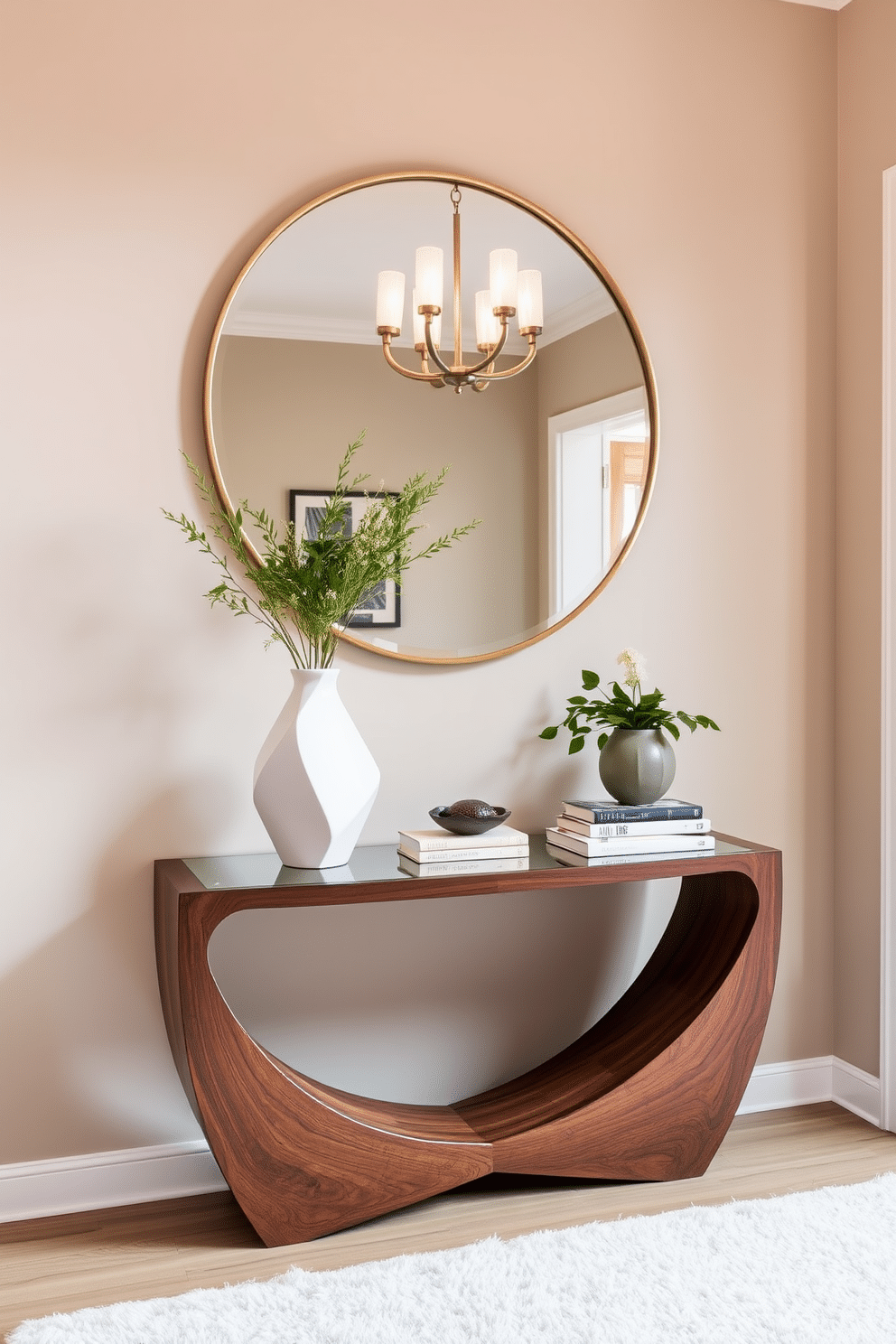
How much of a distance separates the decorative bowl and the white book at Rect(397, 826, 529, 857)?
0.02m

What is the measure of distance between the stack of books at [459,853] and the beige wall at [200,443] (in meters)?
0.25

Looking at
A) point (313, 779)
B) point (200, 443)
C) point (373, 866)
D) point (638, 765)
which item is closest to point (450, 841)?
point (373, 866)

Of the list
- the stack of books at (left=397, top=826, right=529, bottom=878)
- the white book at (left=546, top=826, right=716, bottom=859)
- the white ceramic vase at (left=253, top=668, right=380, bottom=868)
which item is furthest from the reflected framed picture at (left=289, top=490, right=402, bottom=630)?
the white book at (left=546, top=826, right=716, bottom=859)

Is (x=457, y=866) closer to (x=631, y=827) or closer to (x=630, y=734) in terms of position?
(x=631, y=827)

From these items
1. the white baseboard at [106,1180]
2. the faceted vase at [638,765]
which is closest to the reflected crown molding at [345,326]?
the faceted vase at [638,765]

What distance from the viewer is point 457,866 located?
215cm

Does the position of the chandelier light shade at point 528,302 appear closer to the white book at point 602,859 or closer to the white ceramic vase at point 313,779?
the white ceramic vase at point 313,779

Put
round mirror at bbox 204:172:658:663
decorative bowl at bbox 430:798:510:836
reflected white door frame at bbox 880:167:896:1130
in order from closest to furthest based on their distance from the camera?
decorative bowl at bbox 430:798:510:836
round mirror at bbox 204:172:658:663
reflected white door frame at bbox 880:167:896:1130

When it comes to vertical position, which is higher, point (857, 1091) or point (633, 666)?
point (633, 666)

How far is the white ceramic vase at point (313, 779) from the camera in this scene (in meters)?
2.10

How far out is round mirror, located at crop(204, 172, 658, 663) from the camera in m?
2.32

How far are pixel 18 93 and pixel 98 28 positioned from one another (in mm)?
209

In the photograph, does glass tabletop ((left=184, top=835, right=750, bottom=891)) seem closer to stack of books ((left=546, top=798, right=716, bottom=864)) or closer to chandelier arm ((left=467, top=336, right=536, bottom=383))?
stack of books ((left=546, top=798, right=716, bottom=864))

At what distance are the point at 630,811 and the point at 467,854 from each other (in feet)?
1.18
